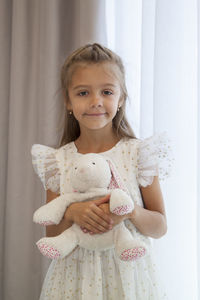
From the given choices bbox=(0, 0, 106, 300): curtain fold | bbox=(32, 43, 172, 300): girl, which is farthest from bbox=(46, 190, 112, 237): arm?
bbox=(0, 0, 106, 300): curtain fold

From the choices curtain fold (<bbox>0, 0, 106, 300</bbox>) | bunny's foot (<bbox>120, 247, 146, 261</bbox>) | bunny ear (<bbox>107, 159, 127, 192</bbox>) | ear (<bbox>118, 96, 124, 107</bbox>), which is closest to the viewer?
bunny's foot (<bbox>120, 247, 146, 261</bbox>)

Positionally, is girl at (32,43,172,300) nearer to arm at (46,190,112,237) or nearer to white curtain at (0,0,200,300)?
arm at (46,190,112,237)

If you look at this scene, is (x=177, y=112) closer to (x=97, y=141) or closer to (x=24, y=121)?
(x=97, y=141)

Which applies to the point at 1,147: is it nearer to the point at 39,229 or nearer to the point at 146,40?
the point at 39,229

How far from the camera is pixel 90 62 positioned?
1.08m

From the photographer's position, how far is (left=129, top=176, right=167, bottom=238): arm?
104 centimetres

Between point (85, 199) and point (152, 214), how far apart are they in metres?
0.22

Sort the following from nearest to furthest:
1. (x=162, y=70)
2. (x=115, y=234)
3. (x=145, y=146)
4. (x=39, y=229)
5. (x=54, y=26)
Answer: (x=115, y=234) → (x=145, y=146) → (x=162, y=70) → (x=54, y=26) → (x=39, y=229)

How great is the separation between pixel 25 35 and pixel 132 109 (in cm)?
64

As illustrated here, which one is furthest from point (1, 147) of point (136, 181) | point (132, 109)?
point (136, 181)

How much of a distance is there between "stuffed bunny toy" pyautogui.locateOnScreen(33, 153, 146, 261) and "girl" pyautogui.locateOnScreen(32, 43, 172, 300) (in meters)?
0.03

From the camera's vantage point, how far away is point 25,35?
5.24ft

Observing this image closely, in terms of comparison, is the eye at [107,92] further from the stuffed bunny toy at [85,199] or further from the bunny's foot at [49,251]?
the bunny's foot at [49,251]

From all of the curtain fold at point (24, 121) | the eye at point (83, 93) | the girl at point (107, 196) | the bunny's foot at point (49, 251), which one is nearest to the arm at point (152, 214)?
the girl at point (107, 196)
